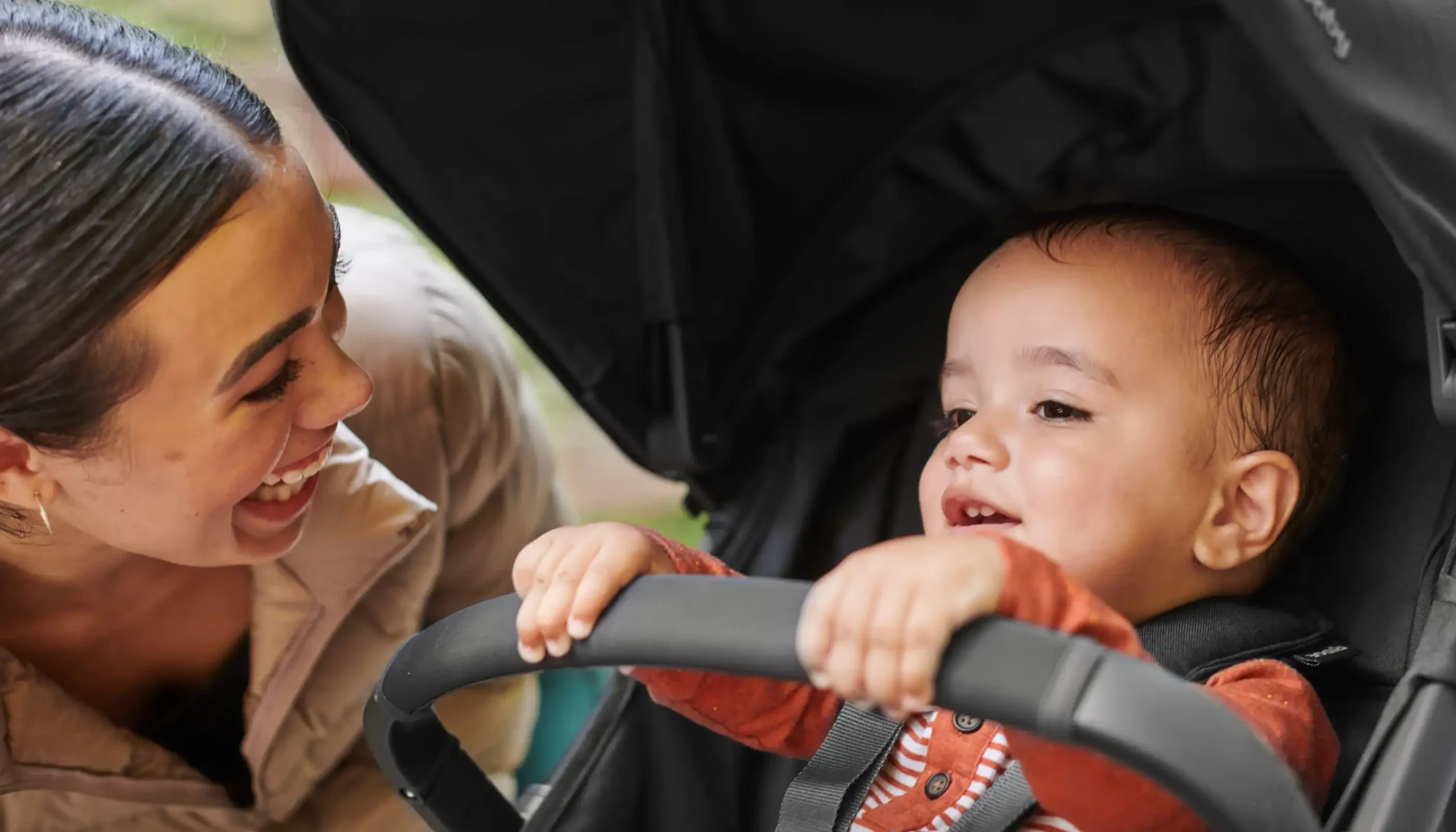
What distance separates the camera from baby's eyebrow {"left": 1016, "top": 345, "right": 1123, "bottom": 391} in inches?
38.1

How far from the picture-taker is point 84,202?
0.82m

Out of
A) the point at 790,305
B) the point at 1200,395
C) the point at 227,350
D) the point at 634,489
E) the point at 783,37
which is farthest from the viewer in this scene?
the point at 634,489

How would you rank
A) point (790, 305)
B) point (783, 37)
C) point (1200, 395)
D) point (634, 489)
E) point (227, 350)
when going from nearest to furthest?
point (227, 350) < point (1200, 395) < point (783, 37) < point (790, 305) < point (634, 489)

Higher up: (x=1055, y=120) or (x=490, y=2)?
(x=1055, y=120)

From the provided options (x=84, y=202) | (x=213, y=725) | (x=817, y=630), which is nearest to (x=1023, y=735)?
(x=817, y=630)

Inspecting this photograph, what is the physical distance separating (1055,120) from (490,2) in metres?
0.48

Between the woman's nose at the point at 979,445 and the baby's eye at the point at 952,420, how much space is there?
0.07 ft

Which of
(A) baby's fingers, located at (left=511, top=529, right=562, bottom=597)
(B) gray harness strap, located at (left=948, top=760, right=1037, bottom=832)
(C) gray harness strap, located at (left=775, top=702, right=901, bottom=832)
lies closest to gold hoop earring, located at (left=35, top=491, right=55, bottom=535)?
(A) baby's fingers, located at (left=511, top=529, right=562, bottom=597)

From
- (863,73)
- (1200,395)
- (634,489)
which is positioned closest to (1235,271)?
(1200,395)

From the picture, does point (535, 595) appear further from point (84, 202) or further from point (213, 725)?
point (213, 725)

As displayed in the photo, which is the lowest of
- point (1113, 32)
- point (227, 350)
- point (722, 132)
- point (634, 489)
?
point (634, 489)

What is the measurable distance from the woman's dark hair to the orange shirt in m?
0.37

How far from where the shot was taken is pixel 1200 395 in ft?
3.21

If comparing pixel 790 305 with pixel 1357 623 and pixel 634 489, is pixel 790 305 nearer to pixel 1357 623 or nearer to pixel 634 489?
pixel 1357 623
